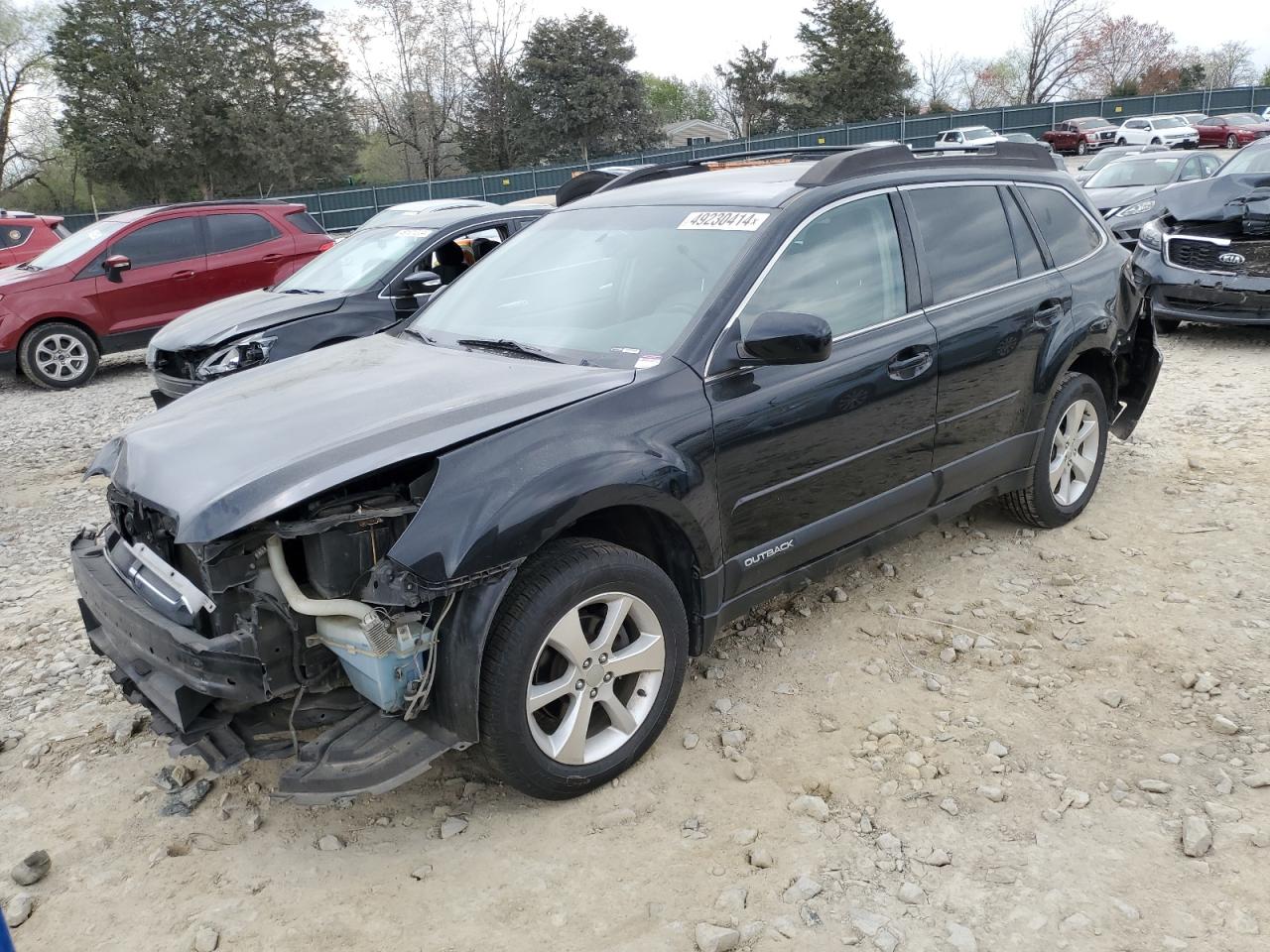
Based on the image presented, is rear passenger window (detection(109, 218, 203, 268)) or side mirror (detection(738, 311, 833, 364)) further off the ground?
rear passenger window (detection(109, 218, 203, 268))

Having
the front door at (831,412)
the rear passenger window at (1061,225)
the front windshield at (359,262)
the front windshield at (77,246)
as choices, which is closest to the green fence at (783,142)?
the front windshield at (77,246)

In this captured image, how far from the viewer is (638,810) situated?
3.03 meters

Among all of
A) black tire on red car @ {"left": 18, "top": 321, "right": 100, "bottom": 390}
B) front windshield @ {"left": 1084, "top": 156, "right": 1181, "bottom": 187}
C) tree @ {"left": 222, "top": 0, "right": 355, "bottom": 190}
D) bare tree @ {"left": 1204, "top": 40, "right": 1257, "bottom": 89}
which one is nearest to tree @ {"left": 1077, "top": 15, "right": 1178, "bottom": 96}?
bare tree @ {"left": 1204, "top": 40, "right": 1257, "bottom": 89}

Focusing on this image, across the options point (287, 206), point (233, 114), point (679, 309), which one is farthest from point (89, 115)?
point (679, 309)

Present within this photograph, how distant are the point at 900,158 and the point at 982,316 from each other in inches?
29.3

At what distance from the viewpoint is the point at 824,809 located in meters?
2.98

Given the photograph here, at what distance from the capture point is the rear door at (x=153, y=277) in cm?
1013

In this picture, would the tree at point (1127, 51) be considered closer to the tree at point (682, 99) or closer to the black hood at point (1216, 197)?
the tree at point (682, 99)

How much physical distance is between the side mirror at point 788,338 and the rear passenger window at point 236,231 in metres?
9.11

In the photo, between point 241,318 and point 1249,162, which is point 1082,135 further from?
point 241,318

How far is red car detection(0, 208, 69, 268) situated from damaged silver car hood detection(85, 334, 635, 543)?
39.6ft

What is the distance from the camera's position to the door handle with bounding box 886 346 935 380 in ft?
12.1

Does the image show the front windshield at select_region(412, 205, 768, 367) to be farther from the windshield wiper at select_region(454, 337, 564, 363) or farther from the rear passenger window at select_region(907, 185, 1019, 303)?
the rear passenger window at select_region(907, 185, 1019, 303)

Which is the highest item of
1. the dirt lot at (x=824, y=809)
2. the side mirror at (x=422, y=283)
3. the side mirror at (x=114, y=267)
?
the side mirror at (x=114, y=267)
